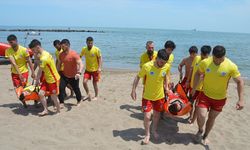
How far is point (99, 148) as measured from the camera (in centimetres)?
519

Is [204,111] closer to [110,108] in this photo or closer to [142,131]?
[142,131]

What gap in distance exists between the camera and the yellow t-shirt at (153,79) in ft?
17.4

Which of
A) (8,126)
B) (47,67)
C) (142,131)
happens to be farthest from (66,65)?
(142,131)

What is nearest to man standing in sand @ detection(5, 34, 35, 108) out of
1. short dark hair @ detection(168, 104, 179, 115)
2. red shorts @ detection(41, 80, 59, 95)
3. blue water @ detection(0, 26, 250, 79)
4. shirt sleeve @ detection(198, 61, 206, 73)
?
red shorts @ detection(41, 80, 59, 95)

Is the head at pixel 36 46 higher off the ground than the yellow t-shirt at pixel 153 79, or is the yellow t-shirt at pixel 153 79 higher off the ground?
the head at pixel 36 46

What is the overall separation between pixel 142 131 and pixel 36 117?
8.21 ft

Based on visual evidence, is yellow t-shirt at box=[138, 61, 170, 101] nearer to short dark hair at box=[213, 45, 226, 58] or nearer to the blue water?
short dark hair at box=[213, 45, 226, 58]

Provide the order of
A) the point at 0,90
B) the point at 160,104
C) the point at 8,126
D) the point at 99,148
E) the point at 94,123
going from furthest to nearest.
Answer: the point at 0,90
the point at 94,123
the point at 8,126
the point at 160,104
the point at 99,148

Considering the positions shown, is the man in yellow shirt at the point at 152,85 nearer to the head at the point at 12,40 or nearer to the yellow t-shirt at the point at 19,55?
the yellow t-shirt at the point at 19,55

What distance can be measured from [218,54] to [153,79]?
1218 mm

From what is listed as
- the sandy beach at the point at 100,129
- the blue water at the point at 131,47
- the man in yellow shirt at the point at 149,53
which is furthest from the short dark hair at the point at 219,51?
the blue water at the point at 131,47

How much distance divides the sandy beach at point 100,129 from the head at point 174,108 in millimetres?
512

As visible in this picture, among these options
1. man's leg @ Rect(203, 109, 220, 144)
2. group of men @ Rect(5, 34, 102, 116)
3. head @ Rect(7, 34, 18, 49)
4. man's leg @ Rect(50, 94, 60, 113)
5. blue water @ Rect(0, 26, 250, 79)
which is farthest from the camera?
blue water @ Rect(0, 26, 250, 79)

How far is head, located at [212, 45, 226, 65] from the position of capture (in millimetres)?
4891
